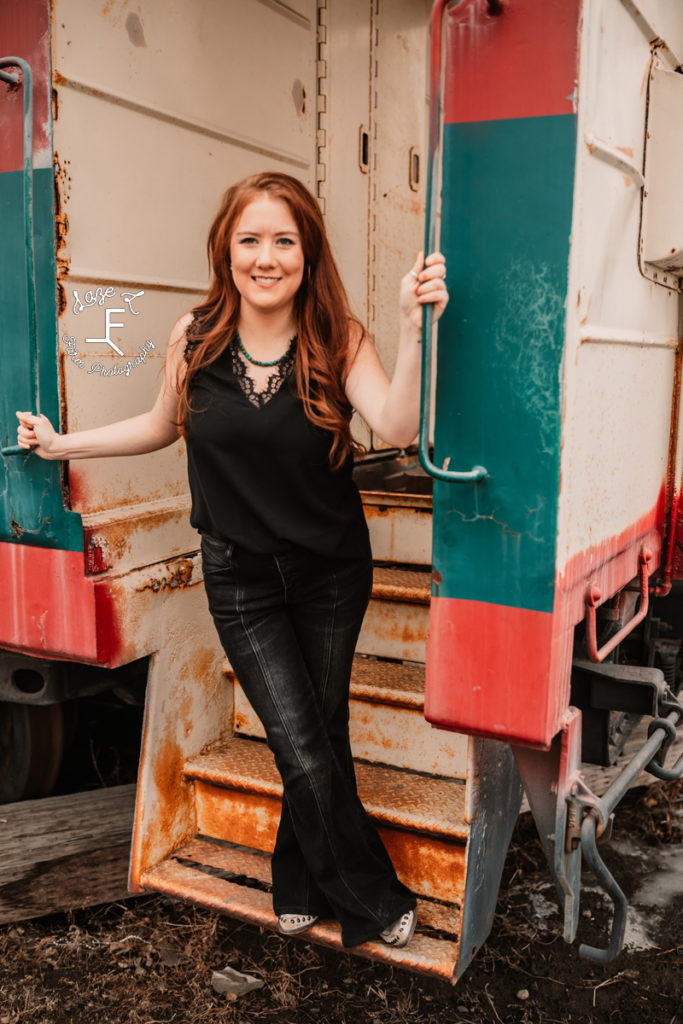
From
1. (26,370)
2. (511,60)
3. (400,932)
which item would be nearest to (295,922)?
(400,932)

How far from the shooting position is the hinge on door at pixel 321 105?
339cm

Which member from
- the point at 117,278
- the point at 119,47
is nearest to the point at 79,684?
the point at 117,278

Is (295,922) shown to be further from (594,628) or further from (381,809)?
(594,628)

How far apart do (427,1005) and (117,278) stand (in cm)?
218

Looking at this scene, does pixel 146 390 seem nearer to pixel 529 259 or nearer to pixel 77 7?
pixel 77 7

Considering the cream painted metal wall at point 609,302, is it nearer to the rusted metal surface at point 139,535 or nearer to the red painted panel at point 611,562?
the red painted panel at point 611,562

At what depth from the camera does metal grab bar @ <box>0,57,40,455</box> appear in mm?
2232

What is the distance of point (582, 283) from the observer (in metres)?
1.70

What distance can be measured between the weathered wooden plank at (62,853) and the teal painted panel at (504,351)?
6.26 feet

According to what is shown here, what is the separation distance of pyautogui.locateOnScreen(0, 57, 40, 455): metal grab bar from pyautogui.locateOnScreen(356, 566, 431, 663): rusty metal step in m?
1.17

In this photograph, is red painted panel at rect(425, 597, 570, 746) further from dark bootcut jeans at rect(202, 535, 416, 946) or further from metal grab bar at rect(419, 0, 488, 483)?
dark bootcut jeans at rect(202, 535, 416, 946)

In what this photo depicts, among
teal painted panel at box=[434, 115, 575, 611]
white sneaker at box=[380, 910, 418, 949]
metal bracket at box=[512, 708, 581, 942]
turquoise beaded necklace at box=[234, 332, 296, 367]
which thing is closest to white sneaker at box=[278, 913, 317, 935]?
white sneaker at box=[380, 910, 418, 949]

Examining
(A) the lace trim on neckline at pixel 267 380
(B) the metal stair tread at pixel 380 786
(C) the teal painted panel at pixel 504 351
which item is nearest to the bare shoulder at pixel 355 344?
(A) the lace trim on neckline at pixel 267 380

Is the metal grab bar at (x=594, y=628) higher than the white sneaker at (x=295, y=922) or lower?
higher
